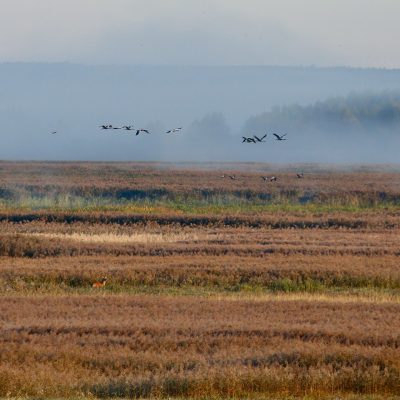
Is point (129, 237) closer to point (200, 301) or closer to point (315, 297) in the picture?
point (315, 297)

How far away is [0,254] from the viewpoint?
37.2 meters

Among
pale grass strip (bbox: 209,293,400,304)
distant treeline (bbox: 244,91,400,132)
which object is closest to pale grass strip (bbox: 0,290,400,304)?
pale grass strip (bbox: 209,293,400,304)

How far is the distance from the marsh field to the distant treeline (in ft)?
392

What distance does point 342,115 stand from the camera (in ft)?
604

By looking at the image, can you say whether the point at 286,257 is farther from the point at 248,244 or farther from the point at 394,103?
the point at 394,103

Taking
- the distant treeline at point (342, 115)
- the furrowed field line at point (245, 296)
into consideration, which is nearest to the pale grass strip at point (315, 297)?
the furrowed field line at point (245, 296)

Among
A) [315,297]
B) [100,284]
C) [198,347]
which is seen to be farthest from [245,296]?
[198,347]

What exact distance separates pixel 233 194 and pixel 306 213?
47.1ft

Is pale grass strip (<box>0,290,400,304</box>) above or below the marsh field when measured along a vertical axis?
below

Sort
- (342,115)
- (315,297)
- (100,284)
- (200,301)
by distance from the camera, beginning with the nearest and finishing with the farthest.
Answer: (200,301)
(315,297)
(100,284)
(342,115)

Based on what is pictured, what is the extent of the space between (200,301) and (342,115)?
160 m

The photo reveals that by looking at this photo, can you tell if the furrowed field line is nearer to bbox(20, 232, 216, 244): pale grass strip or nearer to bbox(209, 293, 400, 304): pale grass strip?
bbox(209, 293, 400, 304): pale grass strip

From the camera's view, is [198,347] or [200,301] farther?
[200,301]

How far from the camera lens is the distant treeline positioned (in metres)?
179
